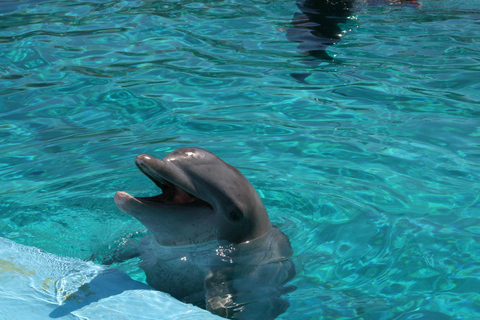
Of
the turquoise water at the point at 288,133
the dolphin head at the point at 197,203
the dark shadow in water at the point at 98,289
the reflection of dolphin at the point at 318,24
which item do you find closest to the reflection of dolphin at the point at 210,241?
the dolphin head at the point at 197,203

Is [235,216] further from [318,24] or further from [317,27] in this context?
[318,24]

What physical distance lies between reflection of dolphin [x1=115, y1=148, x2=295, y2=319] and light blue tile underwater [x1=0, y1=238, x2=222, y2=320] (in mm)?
352

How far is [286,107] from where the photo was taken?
732 centimetres

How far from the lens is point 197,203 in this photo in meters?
4.07

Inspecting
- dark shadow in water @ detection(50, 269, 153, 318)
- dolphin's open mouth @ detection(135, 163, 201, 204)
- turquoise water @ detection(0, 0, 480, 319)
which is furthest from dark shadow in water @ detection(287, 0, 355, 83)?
dark shadow in water @ detection(50, 269, 153, 318)

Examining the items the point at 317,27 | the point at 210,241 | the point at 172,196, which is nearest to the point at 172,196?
the point at 172,196

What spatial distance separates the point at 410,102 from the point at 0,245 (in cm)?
501

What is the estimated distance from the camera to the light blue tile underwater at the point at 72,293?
3.18m

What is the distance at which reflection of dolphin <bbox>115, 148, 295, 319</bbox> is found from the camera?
3775 millimetres

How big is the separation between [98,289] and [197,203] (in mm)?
869

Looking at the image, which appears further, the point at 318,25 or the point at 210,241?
the point at 318,25

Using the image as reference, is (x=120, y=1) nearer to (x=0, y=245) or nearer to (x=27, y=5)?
(x=27, y=5)

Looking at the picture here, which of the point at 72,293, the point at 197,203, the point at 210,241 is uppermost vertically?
the point at 197,203

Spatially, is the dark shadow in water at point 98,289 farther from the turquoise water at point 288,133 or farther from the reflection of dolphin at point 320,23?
the reflection of dolphin at point 320,23
